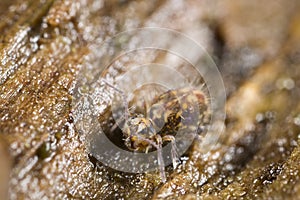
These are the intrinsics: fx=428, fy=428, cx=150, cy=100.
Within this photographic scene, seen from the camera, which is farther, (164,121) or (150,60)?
(150,60)

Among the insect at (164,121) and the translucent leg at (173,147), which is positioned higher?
the insect at (164,121)

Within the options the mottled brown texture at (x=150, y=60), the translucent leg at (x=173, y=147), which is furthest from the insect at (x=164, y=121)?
the mottled brown texture at (x=150, y=60)

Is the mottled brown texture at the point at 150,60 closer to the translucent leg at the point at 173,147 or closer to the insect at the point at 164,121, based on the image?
the translucent leg at the point at 173,147

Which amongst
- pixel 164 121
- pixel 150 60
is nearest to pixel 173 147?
pixel 164 121

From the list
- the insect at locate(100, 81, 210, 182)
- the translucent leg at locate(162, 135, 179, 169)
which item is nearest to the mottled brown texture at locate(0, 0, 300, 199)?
the translucent leg at locate(162, 135, 179, 169)

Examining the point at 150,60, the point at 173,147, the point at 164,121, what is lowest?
the point at 173,147

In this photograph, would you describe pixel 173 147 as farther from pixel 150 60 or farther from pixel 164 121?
pixel 150 60

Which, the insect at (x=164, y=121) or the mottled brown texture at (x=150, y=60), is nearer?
the mottled brown texture at (x=150, y=60)

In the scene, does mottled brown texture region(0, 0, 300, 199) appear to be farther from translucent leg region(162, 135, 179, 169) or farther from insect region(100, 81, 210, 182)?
insect region(100, 81, 210, 182)
